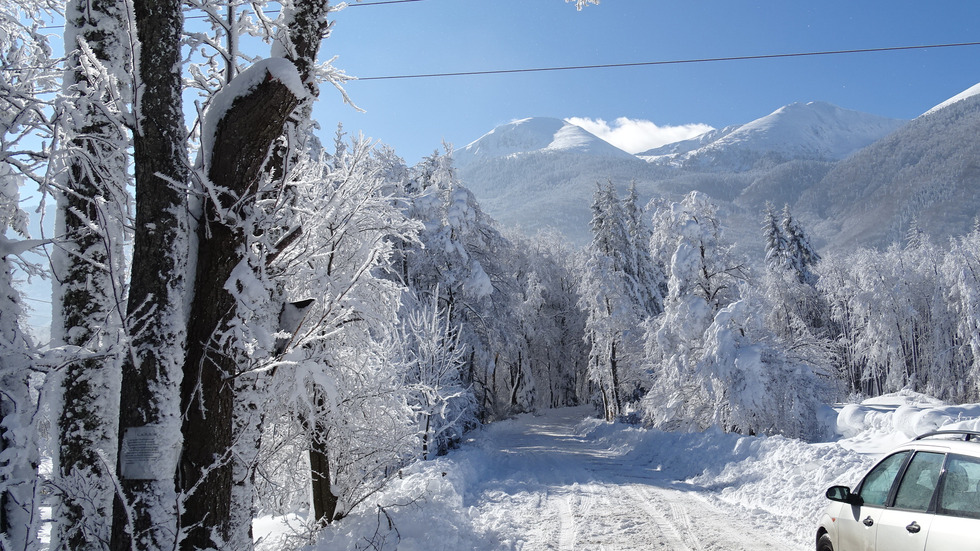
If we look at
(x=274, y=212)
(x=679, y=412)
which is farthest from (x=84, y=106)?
(x=679, y=412)

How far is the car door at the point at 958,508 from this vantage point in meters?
3.60

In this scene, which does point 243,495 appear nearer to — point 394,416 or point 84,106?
point 84,106

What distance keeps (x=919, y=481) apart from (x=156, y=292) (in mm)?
5550

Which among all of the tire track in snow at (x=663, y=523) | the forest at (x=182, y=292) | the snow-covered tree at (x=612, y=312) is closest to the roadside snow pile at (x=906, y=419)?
the tire track in snow at (x=663, y=523)

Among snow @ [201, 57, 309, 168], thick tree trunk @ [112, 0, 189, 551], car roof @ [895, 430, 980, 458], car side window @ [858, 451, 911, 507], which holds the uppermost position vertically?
snow @ [201, 57, 309, 168]

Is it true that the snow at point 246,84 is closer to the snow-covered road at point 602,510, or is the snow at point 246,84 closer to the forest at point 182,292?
the forest at point 182,292

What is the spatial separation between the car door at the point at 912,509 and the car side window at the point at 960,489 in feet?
0.30

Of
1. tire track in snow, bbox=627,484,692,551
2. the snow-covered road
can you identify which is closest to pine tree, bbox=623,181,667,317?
the snow-covered road

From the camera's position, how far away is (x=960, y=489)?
3.90m

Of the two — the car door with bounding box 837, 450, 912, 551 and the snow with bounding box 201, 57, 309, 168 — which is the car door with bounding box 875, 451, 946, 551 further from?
the snow with bounding box 201, 57, 309, 168

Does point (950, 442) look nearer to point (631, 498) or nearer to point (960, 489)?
point (960, 489)

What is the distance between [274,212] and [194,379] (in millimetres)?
1123

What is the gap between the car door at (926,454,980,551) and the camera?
142 inches

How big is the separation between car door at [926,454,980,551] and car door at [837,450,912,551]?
634 mm
